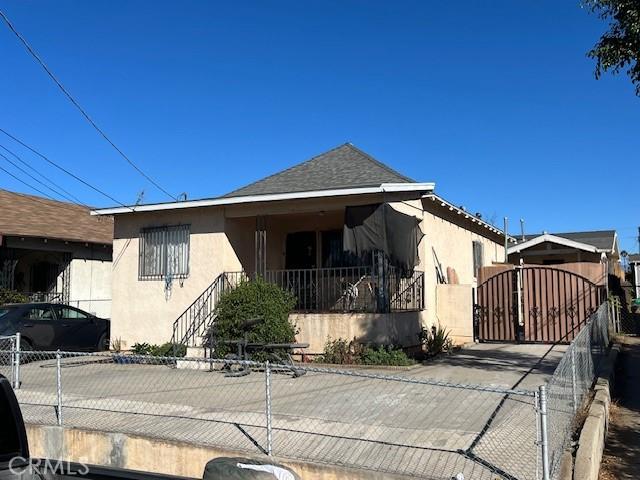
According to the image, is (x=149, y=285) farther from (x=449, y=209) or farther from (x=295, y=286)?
(x=449, y=209)

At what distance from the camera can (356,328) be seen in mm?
11906

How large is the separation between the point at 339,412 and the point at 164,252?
8.13m

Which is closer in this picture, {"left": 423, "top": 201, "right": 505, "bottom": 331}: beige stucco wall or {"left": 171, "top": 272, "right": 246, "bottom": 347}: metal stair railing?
{"left": 171, "top": 272, "right": 246, "bottom": 347}: metal stair railing

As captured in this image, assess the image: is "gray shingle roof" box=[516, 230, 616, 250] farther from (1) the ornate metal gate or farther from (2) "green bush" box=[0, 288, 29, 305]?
(2) "green bush" box=[0, 288, 29, 305]

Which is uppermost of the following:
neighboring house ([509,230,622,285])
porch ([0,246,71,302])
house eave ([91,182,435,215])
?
house eave ([91,182,435,215])

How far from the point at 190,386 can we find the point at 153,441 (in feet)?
11.8

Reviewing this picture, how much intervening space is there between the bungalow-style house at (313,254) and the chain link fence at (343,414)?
8.34 feet

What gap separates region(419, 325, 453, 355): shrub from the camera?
43.1 ft

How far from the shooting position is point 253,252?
1474 cm

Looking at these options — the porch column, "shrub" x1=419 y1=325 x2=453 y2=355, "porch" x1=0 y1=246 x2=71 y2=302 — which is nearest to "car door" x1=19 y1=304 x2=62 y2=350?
the porch column

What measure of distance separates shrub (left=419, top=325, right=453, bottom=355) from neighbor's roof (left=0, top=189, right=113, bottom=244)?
1285cm

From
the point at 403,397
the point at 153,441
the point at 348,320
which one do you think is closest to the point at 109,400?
the point at 153,441

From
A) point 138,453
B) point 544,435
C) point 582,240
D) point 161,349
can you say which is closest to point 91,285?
point 161,349

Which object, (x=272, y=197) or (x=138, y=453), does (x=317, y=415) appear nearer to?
(x=138, y=453)
